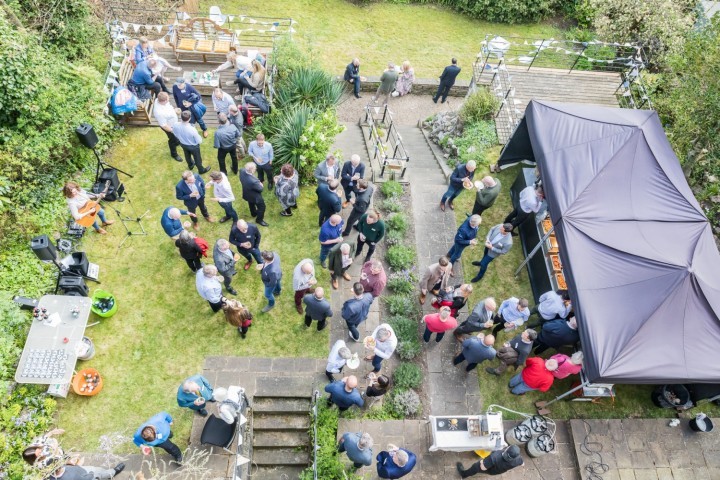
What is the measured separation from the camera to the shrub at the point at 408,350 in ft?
28.5

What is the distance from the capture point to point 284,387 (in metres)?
8.21

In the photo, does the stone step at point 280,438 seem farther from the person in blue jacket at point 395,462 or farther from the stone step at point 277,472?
the person in blue jacket at point 395,462

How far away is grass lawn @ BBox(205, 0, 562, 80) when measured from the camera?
16.3 m

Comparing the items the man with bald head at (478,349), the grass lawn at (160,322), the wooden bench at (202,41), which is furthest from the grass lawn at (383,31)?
the man with bald head at (478,349)

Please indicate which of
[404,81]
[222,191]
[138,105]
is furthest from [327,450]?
[404,81]

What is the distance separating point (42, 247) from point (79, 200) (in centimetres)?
127

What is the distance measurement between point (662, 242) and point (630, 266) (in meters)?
0.92

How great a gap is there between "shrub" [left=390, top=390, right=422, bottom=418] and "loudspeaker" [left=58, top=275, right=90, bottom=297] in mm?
6144

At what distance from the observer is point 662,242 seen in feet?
26.3

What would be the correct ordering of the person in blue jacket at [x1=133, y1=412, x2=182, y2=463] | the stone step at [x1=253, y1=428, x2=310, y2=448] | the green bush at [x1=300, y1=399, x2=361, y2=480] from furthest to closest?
1. the stone step at [x1=253, y1=428, x2=310, y2=448]
2. the green bush at [x1=300, y1=399, x2=361, y2=480]
3. the person in blue jacket at [x1=133, y1=412, x2=182, y2=463]

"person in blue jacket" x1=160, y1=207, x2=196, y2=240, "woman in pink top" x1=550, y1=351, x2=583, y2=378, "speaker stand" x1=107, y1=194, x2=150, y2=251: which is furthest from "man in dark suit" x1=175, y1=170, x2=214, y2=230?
"woman in pink top" x1=550, y1=351, x2=583, y2=378

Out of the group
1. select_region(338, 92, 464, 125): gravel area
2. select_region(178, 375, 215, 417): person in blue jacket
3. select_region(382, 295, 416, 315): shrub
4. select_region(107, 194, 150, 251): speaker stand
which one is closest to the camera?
select_region(178, 375, 215, 417): person in blue jacket

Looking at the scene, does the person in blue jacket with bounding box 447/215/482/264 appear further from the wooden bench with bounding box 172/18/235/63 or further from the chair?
the wooden bench with bounding box 172/18/235/63

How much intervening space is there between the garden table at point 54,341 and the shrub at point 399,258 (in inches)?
227
